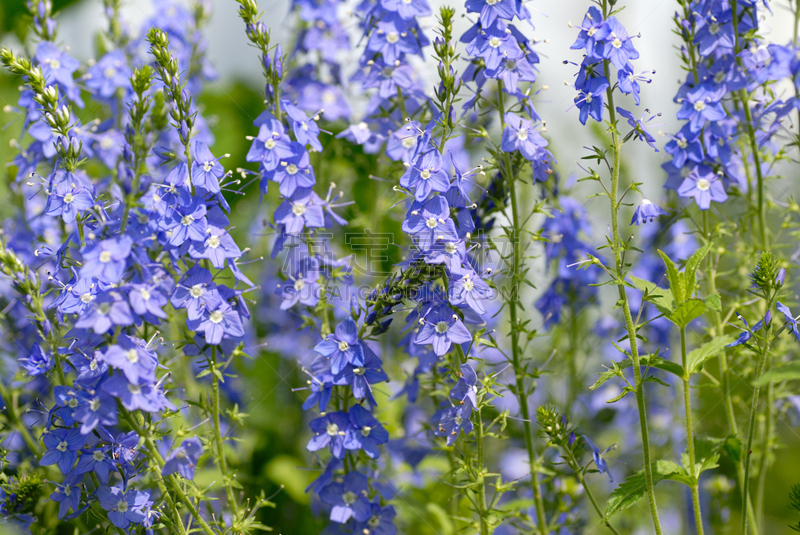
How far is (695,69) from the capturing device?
2.51m

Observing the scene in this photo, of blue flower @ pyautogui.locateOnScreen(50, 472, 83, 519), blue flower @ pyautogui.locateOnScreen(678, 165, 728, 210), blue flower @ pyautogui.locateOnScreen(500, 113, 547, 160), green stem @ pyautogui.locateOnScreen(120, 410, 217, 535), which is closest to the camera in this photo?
green stem @ pyautogui.locateOnScreen(120, 410, 217, 535)

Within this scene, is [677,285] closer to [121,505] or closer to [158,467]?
[158,467]

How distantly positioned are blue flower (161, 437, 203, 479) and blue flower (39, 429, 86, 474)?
284mm

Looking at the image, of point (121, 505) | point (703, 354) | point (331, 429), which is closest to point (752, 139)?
point (703, 354)

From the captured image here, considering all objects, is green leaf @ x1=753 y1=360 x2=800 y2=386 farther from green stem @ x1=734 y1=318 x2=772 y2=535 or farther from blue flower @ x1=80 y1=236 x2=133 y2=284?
blue flower @ x1=80 y1=236 x2=133 y2=284

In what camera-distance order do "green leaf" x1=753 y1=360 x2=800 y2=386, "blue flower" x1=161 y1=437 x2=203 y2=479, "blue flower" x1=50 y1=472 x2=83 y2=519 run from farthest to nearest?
"blue flower" x1=50 y1=472 x2=83 y2=519, "blue flower" x1=161 y1=437 x2=203 y2=479, "green leaf" x1=753 y1=360 x2=800 y2=386

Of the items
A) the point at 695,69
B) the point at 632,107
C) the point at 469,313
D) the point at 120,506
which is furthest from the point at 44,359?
the point at 632,107

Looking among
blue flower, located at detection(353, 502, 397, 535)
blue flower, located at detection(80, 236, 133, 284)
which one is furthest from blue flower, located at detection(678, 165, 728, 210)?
blue flower, located at detection(80, 236, 133, 284)

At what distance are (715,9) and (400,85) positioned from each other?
4.20 feet

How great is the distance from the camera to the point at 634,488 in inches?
84.7

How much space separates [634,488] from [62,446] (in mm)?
1869

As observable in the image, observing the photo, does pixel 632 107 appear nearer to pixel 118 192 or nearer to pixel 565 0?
pixel 565 0

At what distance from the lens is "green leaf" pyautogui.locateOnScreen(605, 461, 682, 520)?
2.07 metres

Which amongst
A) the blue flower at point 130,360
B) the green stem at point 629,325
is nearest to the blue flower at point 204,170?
the blue flower at point 130,360
